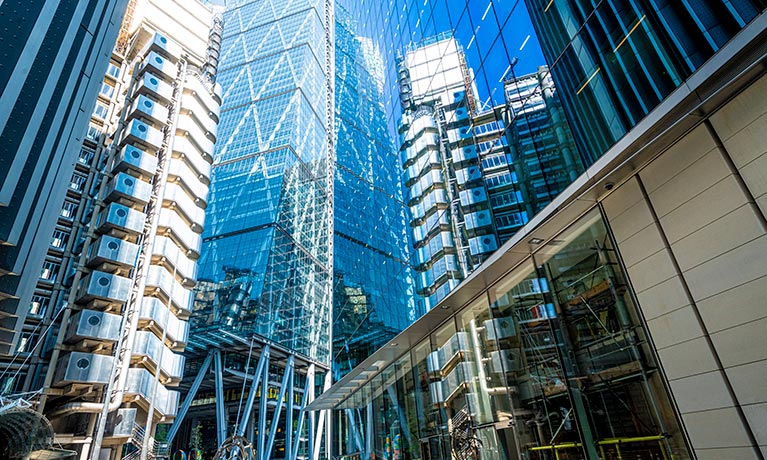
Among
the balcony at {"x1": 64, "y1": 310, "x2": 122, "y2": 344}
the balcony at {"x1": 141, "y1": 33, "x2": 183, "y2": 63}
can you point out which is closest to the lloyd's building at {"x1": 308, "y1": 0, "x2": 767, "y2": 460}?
the balcony at {"x1": 64, "y1": 310, "x2": 122, "y2": 344}

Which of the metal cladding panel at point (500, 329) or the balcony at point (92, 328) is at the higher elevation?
the balcony at point (92, 328)

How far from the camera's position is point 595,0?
27.2 ft

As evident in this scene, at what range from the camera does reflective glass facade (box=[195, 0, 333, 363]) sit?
54219mm

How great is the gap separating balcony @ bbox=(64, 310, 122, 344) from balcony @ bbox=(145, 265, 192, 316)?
381 centimetres

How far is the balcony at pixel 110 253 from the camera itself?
87.6ft

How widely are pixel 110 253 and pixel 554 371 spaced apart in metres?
27.0

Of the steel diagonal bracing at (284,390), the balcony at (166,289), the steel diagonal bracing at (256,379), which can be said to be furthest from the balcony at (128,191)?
the steel diagonal bracing at (284,390)

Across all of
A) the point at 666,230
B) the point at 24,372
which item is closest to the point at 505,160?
the point at 666,230

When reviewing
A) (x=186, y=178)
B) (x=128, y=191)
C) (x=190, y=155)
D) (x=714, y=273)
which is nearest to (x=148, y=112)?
(x=190, y=155)

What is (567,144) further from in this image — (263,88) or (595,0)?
(263,88)

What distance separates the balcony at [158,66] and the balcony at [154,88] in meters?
0.52

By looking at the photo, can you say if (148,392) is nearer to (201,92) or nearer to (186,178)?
(186,178)

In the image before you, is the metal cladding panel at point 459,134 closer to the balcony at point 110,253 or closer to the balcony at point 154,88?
the balcony at point 110,253

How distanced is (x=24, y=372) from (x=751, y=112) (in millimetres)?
33117
